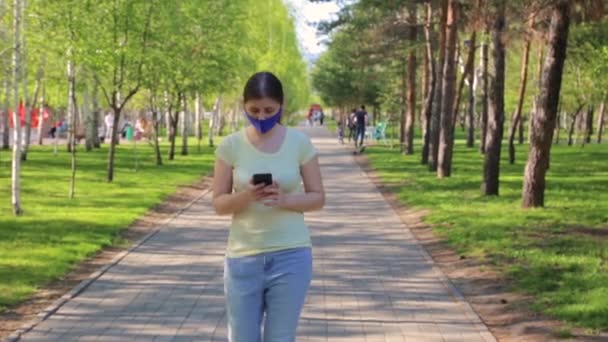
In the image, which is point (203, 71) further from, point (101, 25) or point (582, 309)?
point (582, 309)

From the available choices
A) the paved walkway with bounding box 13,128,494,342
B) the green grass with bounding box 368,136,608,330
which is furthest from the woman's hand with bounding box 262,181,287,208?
the green grass with bounding box 368,136,608,330

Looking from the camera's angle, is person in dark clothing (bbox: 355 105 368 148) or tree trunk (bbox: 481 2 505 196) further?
person in dark clothing (bbox: 355 105 368 148)

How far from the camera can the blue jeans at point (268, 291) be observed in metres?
4.09

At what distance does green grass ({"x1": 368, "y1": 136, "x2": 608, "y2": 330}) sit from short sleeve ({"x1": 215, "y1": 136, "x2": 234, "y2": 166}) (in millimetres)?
4414

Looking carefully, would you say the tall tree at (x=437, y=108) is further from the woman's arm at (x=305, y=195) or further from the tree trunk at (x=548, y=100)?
the woman's arm at (x=305, y=195)

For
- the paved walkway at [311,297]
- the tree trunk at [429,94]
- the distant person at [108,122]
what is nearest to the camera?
the paved walkway at [311,297]

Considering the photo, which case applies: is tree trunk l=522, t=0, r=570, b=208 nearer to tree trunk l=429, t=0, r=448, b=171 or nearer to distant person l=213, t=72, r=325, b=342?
tree trunk l=429, t=0, r=448, b=171

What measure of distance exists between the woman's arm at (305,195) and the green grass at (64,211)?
5113 mm

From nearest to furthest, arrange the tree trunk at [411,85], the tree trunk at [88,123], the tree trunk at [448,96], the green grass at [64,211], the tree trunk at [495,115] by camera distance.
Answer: the green grass at [64,211] < the tree trunk at [495,115] < the tree trunk at [448,96] < the tree trunk at [411,85] < the tree trunk at [88,123]

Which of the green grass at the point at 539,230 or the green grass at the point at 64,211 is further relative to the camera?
the green grass at the point at 64,211

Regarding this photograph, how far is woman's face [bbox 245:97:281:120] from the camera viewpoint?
13.4 ft

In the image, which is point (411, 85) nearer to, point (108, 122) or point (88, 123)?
point (88, 123)

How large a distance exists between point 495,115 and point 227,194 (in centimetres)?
1506

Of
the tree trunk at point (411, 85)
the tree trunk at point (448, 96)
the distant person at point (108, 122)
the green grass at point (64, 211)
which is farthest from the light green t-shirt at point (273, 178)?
the distant person at point (108, 122)
